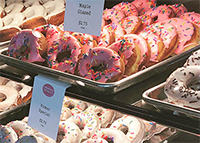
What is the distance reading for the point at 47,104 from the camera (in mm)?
1052

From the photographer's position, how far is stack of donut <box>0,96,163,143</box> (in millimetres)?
1286

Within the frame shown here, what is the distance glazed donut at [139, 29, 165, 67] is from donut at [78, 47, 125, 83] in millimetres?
178

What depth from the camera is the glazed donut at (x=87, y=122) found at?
1399 millimetres

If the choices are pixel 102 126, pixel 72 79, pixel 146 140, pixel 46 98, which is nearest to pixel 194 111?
pixel 72 79

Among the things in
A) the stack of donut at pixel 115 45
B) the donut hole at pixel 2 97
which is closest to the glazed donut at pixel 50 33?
the stack of donut at pixel 115 45

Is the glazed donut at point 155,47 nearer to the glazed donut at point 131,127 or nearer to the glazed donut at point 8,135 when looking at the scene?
the glazed donut at point 131,127

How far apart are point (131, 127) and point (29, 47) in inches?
23.1

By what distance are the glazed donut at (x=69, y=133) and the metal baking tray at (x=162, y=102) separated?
23.9 inches

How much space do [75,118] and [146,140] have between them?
39 centimetres

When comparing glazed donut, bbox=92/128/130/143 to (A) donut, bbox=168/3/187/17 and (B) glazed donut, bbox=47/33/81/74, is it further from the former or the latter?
(A) donut, bbox=168/3/187/17

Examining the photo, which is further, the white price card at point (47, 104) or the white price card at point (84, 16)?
the white price card at point (47, 104)

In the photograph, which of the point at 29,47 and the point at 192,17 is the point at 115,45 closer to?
the point at 29,47

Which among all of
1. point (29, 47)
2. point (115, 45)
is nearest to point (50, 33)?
point (29, 47)

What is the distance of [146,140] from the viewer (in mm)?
1335
